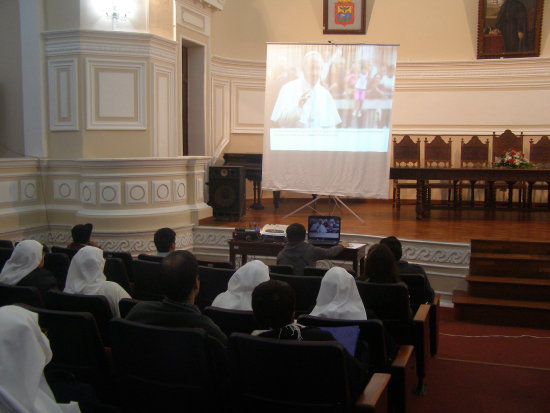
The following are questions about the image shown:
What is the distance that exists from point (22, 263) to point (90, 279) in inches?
25.0

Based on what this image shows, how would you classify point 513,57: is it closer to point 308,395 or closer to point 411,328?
point 411,328

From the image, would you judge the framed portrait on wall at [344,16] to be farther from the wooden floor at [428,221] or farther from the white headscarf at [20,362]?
the white headscarf at [20,362]

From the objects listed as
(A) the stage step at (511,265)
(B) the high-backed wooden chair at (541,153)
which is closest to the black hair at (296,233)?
(A) the stage step at (511,265)

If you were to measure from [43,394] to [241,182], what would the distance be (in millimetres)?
6105

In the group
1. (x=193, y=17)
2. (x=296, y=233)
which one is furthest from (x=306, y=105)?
(x=296, y=233)

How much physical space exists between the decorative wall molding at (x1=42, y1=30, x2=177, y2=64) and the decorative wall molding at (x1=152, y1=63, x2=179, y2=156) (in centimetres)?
27

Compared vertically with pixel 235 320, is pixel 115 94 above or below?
above

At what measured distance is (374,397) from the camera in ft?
6.99

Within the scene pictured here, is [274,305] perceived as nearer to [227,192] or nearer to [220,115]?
[227,192]

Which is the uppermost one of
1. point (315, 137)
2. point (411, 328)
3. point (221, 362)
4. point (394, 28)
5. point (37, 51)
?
point (394, 28)

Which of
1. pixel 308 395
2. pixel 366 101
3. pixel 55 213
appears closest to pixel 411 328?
pixel 308 395

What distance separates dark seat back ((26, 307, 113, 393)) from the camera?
237 cm

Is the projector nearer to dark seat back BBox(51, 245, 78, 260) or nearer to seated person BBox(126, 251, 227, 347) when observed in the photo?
dark seat back BBox(51, 245, 78, 260)

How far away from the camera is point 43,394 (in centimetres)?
165
